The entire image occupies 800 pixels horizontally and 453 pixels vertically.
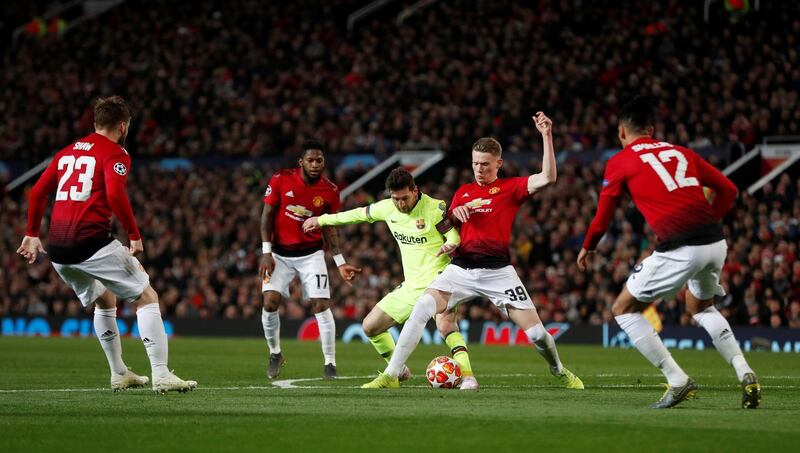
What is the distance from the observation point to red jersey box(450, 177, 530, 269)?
39.8ft

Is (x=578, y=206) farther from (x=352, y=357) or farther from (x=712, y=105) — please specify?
(x=352, y=357)

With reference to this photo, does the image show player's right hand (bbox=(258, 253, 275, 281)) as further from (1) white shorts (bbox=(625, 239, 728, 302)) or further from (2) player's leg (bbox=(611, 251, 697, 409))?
(1) white shorts (bbox=(625, 239, 728, 302))

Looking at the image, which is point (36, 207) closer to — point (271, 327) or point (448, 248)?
point (448, 248)

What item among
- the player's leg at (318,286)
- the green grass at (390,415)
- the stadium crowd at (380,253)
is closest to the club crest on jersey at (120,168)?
the green grass at (390,415)

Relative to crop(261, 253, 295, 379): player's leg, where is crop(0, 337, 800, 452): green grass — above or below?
below

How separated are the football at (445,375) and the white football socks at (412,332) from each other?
18.8 inches

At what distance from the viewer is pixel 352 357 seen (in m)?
20.0

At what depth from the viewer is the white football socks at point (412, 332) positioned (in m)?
11.7

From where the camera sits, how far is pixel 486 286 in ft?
39.6

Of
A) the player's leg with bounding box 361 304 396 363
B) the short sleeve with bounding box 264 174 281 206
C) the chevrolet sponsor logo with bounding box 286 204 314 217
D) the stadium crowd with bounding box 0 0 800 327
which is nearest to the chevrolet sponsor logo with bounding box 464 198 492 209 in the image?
the player's leg with bounding box 361 304 396 363

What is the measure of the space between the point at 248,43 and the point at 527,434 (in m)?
34.3

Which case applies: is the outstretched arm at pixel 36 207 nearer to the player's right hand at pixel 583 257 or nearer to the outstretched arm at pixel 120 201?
the outstretched arm at pixel 120 201

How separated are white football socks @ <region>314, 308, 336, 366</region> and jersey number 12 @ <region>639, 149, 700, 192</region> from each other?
5840mm

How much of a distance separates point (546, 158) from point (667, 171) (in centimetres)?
171
